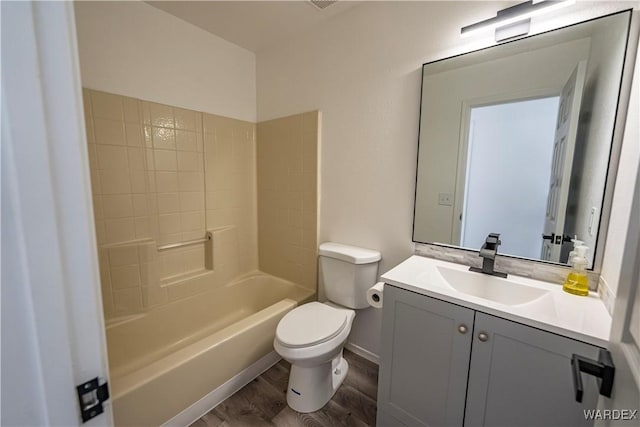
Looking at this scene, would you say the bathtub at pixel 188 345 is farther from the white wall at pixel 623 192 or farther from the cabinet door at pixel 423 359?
the white wall at pixel 623 192

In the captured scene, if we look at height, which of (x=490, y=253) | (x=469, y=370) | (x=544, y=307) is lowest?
(x=469, y=370)

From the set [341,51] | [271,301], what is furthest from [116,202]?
[341,51]

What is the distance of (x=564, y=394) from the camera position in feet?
2.81

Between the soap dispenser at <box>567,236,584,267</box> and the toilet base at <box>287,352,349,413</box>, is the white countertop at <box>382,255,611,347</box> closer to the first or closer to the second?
the soap dispenser at <box>567,236,584,267</box>

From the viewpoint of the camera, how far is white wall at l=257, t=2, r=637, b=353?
1474mm

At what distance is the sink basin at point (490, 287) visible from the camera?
46.0 inches

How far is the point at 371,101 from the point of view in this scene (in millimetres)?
1689

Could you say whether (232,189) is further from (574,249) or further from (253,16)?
(574,249)

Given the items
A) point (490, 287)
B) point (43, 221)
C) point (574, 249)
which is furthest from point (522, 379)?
point (43, 221)

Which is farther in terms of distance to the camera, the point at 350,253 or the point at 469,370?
the point at 350,253

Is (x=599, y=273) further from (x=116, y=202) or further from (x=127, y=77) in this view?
(x=127, y=77)

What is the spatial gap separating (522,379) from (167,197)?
2166 mm

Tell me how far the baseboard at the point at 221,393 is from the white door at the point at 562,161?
5.74 feet

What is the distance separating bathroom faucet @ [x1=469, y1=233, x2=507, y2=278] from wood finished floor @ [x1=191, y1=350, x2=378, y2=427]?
1.03 m
